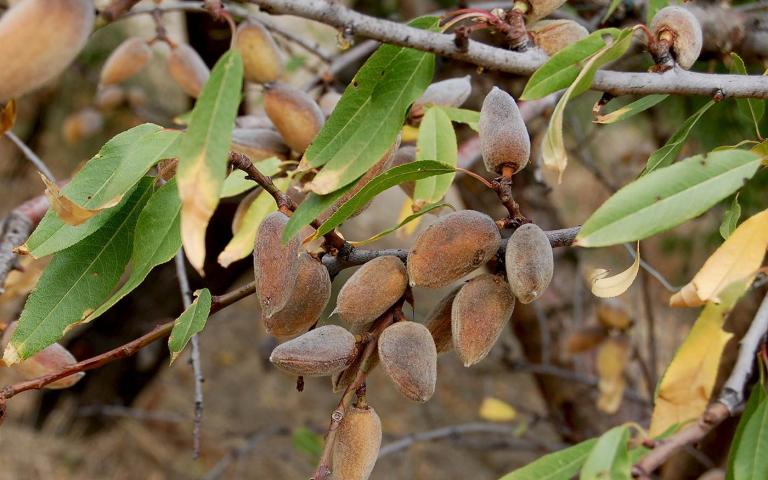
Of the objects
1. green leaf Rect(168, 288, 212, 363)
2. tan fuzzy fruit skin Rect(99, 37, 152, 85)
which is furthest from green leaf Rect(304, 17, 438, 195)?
tan fuzzy fruit skin Rect(99, 37, 152, 85)

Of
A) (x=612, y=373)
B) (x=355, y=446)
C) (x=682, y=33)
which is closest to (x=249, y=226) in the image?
(x=355, y=446)

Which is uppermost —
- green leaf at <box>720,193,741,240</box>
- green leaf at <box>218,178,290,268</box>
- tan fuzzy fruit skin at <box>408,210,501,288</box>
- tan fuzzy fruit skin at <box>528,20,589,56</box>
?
tan fuzzy fruit skin at <box>528,20,589,56</box>

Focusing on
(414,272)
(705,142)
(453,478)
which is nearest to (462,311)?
(414,272)

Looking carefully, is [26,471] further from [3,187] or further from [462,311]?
[462,311]

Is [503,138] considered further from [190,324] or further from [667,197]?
[190,324]

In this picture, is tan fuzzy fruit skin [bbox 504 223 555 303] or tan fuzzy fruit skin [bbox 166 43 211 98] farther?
tan fuzzy fruit skin [bbox 166 43 211 98]

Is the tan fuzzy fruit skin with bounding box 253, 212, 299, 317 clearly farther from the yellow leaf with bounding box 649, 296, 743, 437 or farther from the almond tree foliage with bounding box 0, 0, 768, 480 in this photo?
the yellow leaf with bounding box 649, 296, 743, 437

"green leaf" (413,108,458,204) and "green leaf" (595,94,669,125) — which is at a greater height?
"green leaf" (595,94,669,125)
